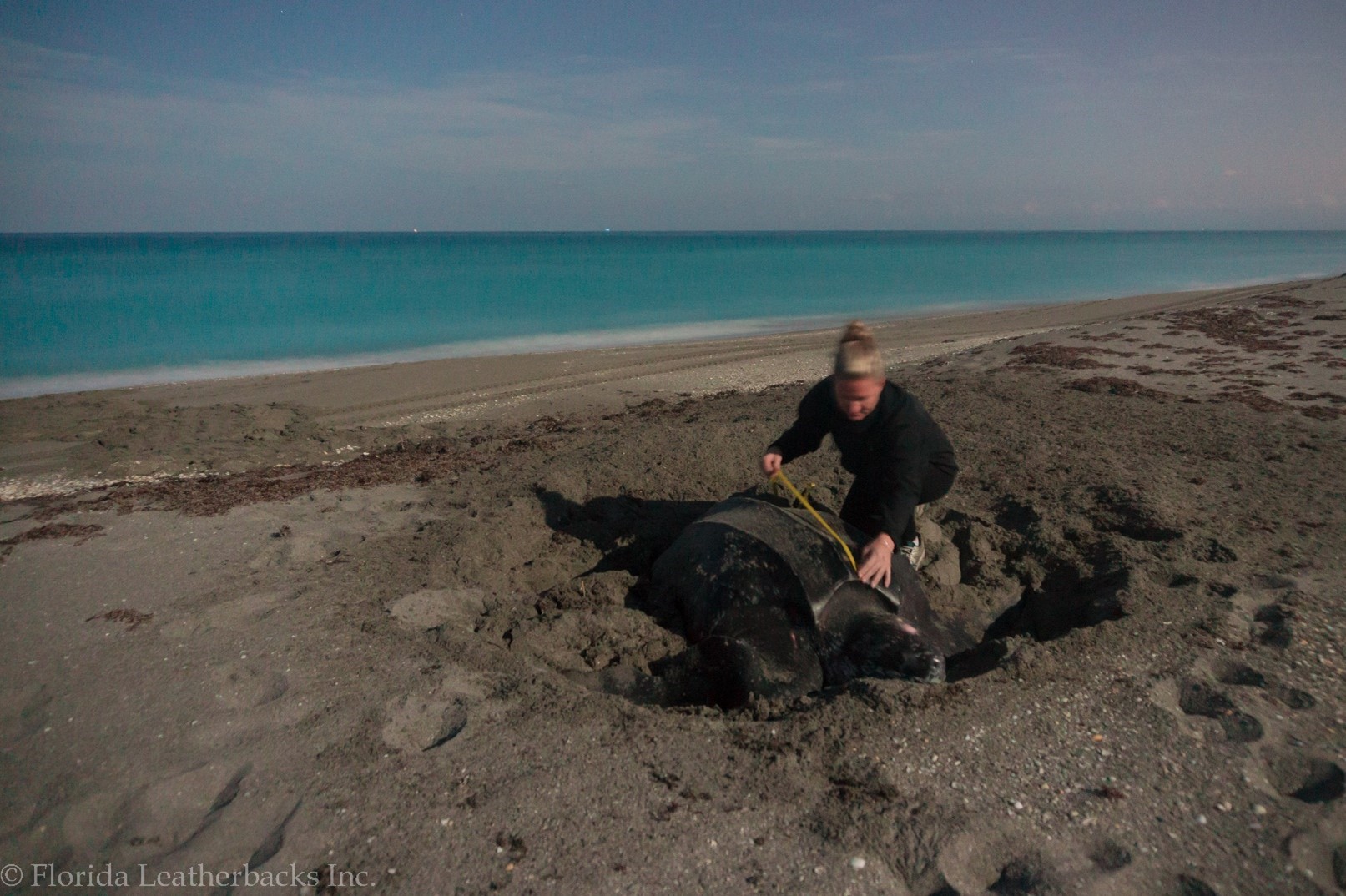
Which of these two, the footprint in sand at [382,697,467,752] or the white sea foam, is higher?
A: the footprint in sand at [382,697,467,752]

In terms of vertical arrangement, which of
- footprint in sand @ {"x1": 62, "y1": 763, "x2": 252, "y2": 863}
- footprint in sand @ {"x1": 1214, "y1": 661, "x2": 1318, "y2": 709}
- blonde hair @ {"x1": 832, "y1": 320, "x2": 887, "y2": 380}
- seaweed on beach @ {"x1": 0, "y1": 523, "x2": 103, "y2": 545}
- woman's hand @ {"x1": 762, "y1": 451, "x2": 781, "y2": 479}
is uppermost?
blonde hair @ {"x1": 832, "y1": 320, "x2": 887, "y2": 380}

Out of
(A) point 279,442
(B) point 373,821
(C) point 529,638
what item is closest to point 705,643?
(C) point 529,638

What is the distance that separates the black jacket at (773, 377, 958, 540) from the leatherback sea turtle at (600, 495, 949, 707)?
1.10 ft

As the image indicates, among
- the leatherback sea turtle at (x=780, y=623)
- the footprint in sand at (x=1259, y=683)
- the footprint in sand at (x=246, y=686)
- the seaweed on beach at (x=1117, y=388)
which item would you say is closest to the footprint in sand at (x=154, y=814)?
the footprint in sand at (x=246, y=686)

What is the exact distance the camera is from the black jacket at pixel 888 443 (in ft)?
11.2

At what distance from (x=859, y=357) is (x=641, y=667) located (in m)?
1.64

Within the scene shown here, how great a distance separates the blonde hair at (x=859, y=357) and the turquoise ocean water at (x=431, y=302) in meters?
14.6

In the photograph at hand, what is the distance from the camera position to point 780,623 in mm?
3465

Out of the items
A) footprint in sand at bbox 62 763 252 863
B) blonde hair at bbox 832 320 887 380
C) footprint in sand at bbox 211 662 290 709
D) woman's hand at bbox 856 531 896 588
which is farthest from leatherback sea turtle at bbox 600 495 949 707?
footprint in sand at bbox 62 763 252 863

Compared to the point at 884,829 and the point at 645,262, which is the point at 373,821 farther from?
the point at 645,262

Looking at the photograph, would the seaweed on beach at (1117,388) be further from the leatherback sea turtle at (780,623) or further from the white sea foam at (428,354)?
the white sea foam at (428,354)

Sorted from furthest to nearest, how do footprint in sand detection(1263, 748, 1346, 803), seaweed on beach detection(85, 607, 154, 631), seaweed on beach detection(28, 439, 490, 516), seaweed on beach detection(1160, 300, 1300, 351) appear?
seaweed on beach detection(1160, 300, 1300, 351), seaweed on beach detection(28, 439, 490, 516), seaweed on beach detection(85, 607, 154, 631), footprint in sand detection(1263, 748, 1346, 803)

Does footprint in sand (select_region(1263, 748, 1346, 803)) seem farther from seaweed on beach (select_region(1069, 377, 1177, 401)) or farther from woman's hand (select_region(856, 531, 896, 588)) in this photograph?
seaweed on beach (select_region(1069, 377, 1177, 401))

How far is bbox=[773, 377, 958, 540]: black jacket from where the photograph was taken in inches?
135
